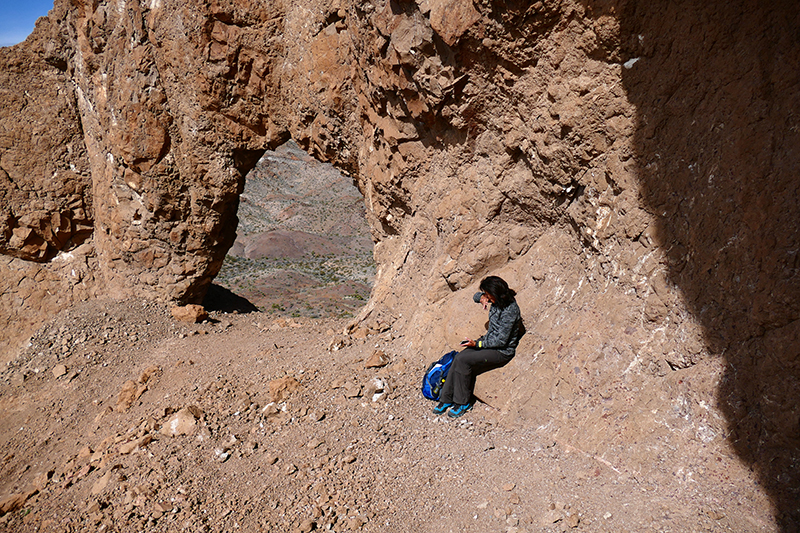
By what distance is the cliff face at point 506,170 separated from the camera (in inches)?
110

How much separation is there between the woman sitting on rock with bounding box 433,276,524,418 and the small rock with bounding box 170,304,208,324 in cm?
540

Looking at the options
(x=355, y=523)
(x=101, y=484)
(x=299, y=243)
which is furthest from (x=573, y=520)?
(x=299, y=243)

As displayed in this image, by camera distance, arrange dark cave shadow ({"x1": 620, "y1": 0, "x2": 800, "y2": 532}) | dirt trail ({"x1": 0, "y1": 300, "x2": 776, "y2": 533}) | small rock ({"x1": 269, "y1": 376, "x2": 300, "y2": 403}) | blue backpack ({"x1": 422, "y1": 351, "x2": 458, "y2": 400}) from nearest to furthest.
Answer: dark cave shadow ({"x1": 620, "y1": 0, "x2": 800, "y2": 532})
dirt trail ({"x1": 0, "y1": 300, "x2": 776, "y2": 533})
blue backpack ({"x1": 422, "y1": 351, "x2": 458, "y2": 400})
small rock ({"x1": 269, "y1": 376, "x2": 300, "y2": 403})

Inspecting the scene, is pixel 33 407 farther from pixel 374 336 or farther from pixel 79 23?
pixel 79 23

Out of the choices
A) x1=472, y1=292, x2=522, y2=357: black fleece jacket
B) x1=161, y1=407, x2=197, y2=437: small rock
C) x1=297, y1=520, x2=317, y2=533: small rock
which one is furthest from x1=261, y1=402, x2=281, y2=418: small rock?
x1=472, y1=292, x2=522, y2=357: black fleece jacket

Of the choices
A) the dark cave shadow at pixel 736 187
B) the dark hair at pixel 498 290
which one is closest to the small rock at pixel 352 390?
the dark hair at pixel 498 290

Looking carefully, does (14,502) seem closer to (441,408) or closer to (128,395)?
(128,395)

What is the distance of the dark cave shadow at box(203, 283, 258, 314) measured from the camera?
31.9 ft

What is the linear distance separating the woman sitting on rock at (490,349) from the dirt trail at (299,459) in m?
0.18

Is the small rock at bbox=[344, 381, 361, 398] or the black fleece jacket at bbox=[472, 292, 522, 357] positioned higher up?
the black fleece jacket at bbox=[472, 292, 522, 357]

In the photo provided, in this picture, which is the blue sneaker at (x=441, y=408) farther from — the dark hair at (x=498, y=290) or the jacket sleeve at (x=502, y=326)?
the dark hair at (x=498, y=290)

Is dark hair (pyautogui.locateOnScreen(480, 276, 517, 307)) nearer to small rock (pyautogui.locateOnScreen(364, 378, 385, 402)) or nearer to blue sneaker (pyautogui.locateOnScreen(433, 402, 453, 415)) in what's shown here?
blue sneaker (pyautogui.locateOnScreen(433, 402, 453, 415))

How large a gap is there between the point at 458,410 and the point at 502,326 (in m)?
0.81

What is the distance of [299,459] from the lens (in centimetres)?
410
